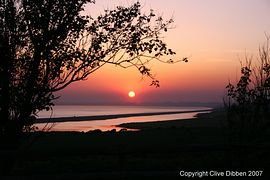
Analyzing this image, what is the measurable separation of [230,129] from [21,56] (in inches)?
369

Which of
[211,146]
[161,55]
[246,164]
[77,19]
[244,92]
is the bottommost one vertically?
[246,164]

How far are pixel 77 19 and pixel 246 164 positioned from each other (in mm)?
6372

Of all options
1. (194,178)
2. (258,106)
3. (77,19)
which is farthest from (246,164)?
(77,19)

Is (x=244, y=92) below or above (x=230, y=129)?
above

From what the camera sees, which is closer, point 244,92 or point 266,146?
point 266,146

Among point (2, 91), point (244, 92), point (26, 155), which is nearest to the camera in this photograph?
point (26, 155)

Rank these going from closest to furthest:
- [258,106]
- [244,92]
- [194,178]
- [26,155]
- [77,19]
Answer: [26,155], [194,178], [77,19], [258,106], [244,92]

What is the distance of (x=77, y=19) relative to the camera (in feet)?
35.3

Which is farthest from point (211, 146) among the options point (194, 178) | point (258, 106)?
point (258, 106)

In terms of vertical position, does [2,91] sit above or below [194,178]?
above

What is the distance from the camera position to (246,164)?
1027cm

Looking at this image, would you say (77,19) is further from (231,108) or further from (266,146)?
(231,108)

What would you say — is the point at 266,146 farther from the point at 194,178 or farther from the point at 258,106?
the point at 258,106

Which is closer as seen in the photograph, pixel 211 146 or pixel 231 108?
pixel 211 146
